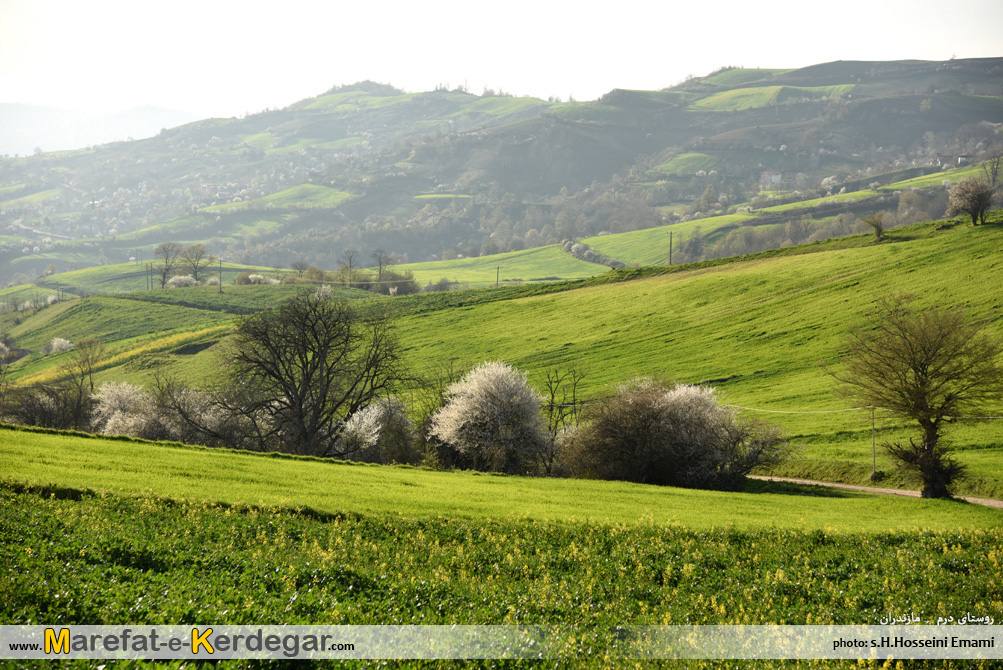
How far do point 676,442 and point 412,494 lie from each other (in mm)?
18698

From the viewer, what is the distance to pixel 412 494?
23641 mm

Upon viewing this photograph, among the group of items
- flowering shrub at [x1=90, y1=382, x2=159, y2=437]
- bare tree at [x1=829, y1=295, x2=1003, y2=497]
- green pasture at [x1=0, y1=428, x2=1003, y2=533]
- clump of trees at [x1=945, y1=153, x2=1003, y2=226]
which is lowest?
flowering shrub at [x1=90, y1=382, x2=159, y2=437]

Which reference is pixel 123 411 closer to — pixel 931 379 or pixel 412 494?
pixel 412 494

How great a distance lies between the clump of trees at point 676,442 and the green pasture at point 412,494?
5176 millimetres

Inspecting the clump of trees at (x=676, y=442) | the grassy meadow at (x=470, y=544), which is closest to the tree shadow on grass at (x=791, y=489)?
the grassy meadow at (x=470, y=544)

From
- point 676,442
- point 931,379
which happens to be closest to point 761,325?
point 676,442

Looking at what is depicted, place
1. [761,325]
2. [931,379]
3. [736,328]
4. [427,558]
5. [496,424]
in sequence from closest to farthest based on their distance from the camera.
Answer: [427,558]
[931,379]
[496,424]
[761,325]
[736,328]

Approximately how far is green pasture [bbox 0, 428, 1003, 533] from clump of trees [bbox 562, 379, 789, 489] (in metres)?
5.18

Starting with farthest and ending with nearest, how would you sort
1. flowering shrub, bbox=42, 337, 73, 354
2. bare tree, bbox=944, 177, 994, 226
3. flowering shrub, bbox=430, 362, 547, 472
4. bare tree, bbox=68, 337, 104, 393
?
flowering shrub, bbox=42, 337, 73, 354, bare tree, bbox=68, 337, 104, 393, bare tree, bbox=944, 177, 994, 226, flowering shrub, bbox=430, 362, 547, 472

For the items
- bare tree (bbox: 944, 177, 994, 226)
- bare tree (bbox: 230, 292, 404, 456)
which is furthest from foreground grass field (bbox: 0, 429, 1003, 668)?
bare tree (bbox: 944, 177, 994, 226)

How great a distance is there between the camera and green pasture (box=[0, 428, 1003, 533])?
64.8 ft

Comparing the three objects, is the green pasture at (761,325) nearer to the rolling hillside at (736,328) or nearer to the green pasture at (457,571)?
the rolling hillside at (736,328)

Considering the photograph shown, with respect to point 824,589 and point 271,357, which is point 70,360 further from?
point 824,589

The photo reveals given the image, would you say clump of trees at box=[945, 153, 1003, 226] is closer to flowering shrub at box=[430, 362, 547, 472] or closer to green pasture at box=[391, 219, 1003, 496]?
green pasture at box=[391, 219, 1003, 496]
